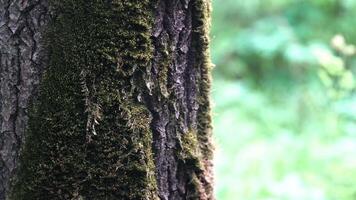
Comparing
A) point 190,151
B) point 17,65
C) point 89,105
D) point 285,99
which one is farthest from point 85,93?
point 285,99

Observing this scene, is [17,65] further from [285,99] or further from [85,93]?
[285,99]

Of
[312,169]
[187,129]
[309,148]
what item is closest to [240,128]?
[309,148]

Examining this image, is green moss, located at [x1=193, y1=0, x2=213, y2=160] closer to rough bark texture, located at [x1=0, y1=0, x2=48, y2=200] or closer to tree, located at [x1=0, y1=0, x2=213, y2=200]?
tree, located at [x1=0, y1=0, x2=213, y2=200]

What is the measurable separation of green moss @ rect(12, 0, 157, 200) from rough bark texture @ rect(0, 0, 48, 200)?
3cm

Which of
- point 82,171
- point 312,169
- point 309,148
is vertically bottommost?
point 82,171

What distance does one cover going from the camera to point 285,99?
20.5 ft

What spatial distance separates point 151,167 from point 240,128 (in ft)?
13.0

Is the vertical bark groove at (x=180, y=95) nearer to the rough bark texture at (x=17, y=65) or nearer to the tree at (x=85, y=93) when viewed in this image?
the tree at (x=85, y=93)

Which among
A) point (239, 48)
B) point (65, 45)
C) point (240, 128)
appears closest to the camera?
point (65, 45)

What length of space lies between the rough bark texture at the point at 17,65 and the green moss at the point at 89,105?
3 cm

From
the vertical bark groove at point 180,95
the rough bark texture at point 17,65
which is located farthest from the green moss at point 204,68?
the rough bark texture at point 17,65

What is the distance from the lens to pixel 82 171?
149 centimetres

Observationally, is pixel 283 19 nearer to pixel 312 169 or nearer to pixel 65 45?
pixel 312 169


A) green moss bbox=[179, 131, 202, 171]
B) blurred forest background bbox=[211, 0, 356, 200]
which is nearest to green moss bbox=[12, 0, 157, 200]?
green moss bbox=[179, 131, 202, 171]
